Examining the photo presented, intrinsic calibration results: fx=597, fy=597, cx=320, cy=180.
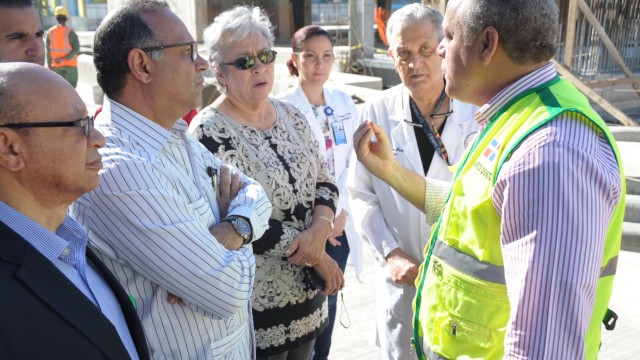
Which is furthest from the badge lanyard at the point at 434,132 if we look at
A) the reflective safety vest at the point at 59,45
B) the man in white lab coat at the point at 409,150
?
the reflective safety vest at the point at 59,45

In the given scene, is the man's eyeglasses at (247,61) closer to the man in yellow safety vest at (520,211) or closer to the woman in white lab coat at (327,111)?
the man in yellow safety vest at (520,211)

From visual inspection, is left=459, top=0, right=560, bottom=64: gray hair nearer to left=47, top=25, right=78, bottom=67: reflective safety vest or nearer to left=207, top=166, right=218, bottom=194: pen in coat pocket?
left=207, top=166, right=218, bottom=194: pen in coat pocket

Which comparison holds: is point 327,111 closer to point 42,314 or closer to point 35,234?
point 35,234

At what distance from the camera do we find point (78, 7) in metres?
32.8

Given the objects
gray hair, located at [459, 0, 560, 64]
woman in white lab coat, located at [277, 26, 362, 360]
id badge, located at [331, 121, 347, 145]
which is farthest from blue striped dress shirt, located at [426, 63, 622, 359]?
id badge, located at [331, 121, 347, 145]

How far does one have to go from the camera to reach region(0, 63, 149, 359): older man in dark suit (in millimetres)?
1270

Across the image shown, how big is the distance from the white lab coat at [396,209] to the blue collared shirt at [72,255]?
5.05 feet

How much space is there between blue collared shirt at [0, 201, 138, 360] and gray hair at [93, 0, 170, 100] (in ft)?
1.96

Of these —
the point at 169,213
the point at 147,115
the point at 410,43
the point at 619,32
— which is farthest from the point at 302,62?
the point at 619,32

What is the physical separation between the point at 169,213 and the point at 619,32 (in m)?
9.81

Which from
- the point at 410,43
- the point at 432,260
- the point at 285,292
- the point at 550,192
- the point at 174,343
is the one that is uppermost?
the point at 410,43

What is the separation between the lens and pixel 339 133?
4.26m

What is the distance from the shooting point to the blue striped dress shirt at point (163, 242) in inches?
70.0

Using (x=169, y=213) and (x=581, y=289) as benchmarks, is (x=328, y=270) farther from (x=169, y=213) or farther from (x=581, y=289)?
(x=581, y=289)
